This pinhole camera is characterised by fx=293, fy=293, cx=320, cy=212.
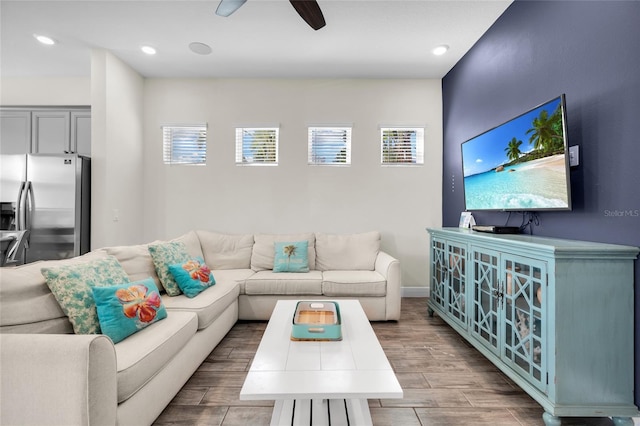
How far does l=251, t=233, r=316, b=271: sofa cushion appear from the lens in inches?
138

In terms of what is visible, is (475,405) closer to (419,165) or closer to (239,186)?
(419,165)

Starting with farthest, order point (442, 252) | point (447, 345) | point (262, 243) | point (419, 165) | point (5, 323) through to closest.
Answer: point (419, 165) < point (262, 243) < point (442, 252) < point (447, 345) < point (5, 323)

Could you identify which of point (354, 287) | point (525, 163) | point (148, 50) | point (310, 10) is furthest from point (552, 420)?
point (148, 50)

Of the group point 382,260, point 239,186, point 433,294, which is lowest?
point 433,294

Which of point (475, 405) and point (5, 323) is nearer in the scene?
point (5, 323)

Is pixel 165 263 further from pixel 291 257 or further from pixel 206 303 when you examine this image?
pixel 291 257

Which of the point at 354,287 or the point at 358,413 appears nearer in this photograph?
the point at 358,413

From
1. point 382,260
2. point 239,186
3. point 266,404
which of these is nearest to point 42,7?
point 239,186

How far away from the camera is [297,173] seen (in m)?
3.91

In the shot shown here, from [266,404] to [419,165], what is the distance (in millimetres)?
3253

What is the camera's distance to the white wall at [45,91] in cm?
387

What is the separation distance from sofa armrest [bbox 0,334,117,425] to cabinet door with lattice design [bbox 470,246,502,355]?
2228 mm

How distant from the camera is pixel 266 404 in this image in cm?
175

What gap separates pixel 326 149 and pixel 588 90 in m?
2.63
